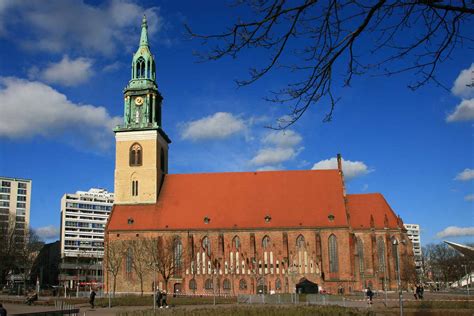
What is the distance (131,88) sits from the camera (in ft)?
212

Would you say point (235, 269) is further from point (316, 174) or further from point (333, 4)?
point (333, 4)

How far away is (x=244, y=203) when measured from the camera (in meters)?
63.6

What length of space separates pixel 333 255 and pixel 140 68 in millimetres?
33572

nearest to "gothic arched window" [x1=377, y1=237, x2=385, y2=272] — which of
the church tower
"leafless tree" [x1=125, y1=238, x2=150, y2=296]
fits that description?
"leafless tree" [x1=125, y1=238, x2=150, y2=296]

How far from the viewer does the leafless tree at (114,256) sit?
59750 millimetres

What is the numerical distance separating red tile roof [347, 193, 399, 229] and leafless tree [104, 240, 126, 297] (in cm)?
2761

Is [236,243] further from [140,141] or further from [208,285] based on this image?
[140,141]

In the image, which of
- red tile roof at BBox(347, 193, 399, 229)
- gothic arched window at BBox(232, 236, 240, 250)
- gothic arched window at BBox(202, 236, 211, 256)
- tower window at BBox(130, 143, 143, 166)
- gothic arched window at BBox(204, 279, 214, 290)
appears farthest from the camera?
tower window at BBox(130, 143, 143, 166)

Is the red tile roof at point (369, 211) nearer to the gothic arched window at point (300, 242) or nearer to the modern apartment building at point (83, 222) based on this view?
the gothic arched window at point (300, 242)

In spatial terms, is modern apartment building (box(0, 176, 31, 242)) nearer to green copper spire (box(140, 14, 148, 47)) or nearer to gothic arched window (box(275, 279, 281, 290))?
green copper spire (box(140, 14, 148, 47))

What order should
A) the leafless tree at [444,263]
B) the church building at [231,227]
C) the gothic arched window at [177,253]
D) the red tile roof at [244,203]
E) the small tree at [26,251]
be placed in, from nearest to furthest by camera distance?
the church building at [231,227], the gothic arched window at [177,253], the red tile roof at [244,203], the small tree at [26,251], the leafless tree at [444,263]

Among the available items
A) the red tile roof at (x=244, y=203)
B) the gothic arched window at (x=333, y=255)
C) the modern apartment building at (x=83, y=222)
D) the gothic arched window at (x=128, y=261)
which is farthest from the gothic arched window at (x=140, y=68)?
the modern apartment building at (x=83, y=222)

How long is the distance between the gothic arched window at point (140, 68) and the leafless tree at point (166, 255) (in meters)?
20.9

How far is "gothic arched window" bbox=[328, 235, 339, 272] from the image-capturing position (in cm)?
5844
